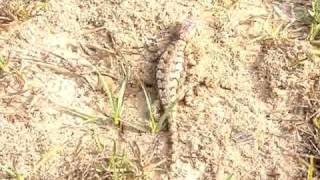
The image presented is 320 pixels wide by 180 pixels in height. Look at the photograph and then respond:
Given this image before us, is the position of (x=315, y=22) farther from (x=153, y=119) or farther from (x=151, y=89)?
(x=153, y=119)

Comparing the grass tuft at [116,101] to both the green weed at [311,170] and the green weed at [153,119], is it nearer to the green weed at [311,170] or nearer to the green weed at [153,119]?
the green weed at [153,119]

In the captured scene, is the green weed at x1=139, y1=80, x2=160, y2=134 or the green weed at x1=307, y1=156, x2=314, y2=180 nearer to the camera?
the green weed at x1=307, y1=156, x2=314, y2=180

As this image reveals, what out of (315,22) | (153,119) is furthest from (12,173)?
(315,22)

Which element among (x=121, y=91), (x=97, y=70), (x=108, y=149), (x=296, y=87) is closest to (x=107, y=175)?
(x=108, y=149)

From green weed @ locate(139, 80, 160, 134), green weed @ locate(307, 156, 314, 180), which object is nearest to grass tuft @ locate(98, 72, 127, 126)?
green weed @ locate(139, 80, 160, 134)

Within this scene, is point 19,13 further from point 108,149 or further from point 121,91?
point 108,149

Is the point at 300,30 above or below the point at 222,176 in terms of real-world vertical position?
above

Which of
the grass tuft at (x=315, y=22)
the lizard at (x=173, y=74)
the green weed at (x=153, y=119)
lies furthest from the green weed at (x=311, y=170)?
the grass tuft at (x=315, y=22)

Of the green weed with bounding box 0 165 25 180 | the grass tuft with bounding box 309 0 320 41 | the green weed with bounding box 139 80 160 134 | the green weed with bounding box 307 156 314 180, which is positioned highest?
the grass tuft with bounding box 309 0 320 41

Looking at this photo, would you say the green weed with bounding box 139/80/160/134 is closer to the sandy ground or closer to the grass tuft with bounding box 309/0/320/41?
the sandy ground
